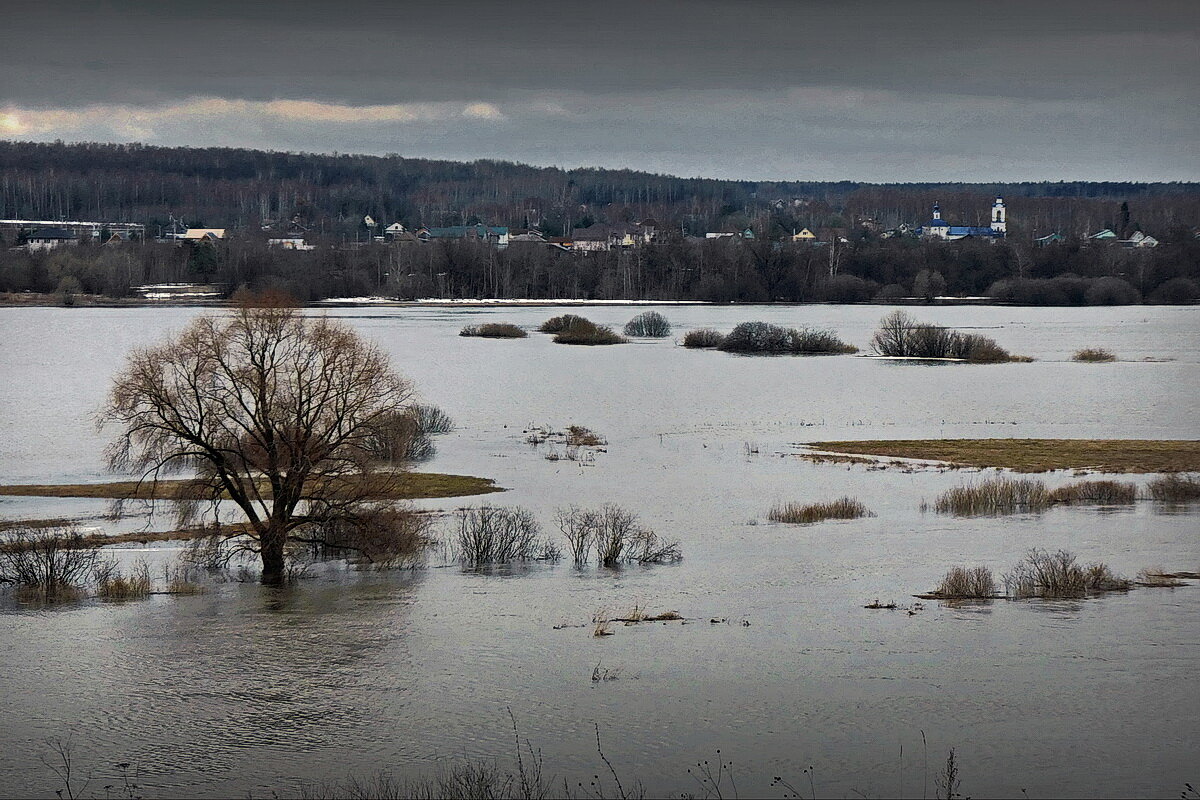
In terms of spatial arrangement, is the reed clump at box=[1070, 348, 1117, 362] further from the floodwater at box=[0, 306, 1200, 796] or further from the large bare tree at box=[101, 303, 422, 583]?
the large bare tree at box=[101, 303, 422, 583]

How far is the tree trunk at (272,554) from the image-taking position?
1034 inches

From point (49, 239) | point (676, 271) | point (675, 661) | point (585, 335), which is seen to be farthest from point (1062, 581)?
point (49, 239)

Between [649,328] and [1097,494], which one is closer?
[1097,494]

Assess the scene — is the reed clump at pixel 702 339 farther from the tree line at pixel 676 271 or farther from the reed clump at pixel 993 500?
the reed clump at pixel 993 500

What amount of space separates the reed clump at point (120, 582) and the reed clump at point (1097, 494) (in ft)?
69.3

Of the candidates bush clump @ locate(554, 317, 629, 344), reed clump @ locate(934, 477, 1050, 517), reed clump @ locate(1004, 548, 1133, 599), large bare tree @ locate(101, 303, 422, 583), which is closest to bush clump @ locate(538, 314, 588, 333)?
bush clump @ locate(554, 317, 629, 344)

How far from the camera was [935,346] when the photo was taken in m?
83.8

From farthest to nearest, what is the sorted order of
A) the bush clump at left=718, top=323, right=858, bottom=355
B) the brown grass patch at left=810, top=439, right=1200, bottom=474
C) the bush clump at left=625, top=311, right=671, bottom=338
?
the bush clump at left=625, top=311, right=671, bottom=338
the bush clump at left=718, top=323, right=858, bottom=355
the brown grass patch at left=810, top=439, right=1200, bottom=474

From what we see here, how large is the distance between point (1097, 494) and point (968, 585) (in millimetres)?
10851

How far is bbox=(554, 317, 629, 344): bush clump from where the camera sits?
9494 centimetres

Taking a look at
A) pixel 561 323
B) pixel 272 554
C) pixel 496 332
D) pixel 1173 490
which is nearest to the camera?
pixel 272 554

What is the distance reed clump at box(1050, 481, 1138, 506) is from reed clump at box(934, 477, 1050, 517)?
40 cm

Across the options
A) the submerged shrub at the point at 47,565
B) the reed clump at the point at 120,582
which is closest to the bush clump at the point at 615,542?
the reed clump at the point at 120,582

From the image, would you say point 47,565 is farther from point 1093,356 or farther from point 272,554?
point 1093,356
